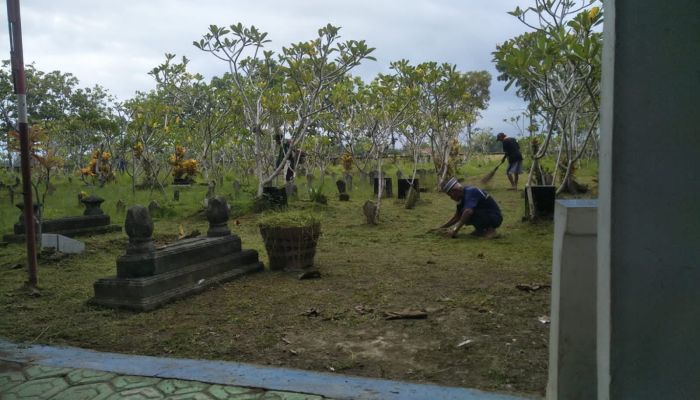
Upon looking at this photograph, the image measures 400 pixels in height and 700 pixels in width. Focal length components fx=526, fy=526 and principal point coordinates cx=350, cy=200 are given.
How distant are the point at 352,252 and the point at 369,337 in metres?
3.38

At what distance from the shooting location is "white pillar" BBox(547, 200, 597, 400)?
6.50 feet

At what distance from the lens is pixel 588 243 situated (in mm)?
1977

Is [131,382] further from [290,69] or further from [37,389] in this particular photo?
[290,69]

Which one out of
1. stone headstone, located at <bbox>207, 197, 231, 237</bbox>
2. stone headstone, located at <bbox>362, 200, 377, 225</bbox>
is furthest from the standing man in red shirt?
stone headstone, located at <bbox>207, 197, 231, 237</bbox>

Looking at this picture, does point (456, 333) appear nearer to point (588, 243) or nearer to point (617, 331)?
point (588, 243)

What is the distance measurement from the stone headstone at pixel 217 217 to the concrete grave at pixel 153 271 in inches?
12.7

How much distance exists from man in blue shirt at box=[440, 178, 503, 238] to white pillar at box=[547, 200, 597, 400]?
17.7 feet

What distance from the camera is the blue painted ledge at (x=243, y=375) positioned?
265cm

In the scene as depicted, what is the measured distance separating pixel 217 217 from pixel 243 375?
3.15 meters

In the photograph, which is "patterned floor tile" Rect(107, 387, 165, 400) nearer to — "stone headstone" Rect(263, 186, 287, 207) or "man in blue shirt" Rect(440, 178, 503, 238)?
"man in blue shirt" Rect(440, 178, 503, 238)

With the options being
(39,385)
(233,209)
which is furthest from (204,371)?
(233,209)

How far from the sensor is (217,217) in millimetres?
5855

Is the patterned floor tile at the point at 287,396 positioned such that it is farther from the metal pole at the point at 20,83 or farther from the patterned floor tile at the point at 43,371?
the metal pole at the point at 20,83

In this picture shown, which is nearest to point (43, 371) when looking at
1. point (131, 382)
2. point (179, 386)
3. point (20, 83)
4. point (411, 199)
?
point (131, 382)
